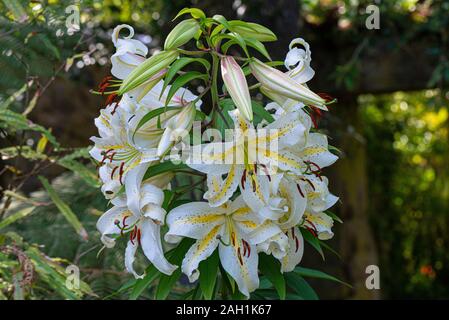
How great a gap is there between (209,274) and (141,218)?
15 cm

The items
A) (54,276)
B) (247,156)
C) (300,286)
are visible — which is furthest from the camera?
(54,276)

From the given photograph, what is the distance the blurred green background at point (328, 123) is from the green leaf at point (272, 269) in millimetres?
318

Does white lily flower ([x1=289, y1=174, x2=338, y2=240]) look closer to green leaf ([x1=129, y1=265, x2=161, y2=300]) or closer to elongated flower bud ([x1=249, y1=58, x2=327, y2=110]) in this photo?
elongated flower bud ([x1=249, y1=58, x2=327, y2=110])

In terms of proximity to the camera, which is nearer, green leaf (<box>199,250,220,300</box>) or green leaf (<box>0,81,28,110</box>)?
green leaf (<box>199,250,220,300</box>)

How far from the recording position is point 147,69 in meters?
0.90

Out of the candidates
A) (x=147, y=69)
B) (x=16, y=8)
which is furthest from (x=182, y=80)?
(x=16, y=8)

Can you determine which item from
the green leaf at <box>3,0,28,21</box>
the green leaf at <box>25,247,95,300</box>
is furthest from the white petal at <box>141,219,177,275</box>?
the green leaf at <box>3,0,28,21</box>

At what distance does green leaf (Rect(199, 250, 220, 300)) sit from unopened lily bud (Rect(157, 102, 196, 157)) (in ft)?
0.72

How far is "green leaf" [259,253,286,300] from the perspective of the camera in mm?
1025

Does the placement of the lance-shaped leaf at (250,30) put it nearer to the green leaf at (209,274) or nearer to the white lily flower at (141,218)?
the white lily flower at (141,218)

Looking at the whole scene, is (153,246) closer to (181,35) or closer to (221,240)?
(221,240)

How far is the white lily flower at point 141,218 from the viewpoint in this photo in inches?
36.1

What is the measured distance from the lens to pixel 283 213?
893 mm

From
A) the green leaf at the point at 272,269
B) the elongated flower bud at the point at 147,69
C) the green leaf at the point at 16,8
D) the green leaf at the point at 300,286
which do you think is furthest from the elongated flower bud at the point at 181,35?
the green leaf at the point at 16,8
